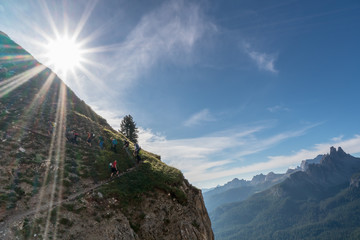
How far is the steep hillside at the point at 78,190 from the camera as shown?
1761cm

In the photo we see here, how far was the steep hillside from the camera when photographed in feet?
57.8

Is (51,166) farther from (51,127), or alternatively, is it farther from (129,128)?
(129,128)

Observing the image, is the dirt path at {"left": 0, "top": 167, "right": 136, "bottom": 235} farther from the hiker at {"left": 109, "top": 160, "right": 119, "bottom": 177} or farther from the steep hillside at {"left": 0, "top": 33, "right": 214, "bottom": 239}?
the hiker at {"left": 109, "top": 160, "right": 119, "bottom": 177}

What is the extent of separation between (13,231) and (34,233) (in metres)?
1.48

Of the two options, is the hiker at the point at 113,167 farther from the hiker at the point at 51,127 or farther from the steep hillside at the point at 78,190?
the hiker at the point at 51,127

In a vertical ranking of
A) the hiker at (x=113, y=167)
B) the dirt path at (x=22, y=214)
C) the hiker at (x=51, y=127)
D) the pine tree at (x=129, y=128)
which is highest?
the pine tree at (x=129, y=128)

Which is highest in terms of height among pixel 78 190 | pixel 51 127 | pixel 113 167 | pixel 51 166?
pixel 51 127

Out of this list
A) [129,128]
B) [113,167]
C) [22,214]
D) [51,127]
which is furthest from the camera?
[129,128]

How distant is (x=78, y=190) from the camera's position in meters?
23.5

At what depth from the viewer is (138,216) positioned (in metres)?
21.9

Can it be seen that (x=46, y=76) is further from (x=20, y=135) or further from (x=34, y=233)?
(x=34, y=233)

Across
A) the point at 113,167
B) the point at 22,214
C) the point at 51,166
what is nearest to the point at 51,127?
the point at 51,166

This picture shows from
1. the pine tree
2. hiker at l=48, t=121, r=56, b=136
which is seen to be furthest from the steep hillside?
the pine tree

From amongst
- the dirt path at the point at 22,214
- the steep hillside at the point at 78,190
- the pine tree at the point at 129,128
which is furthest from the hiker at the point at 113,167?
the pine tree at the point at 129,128
